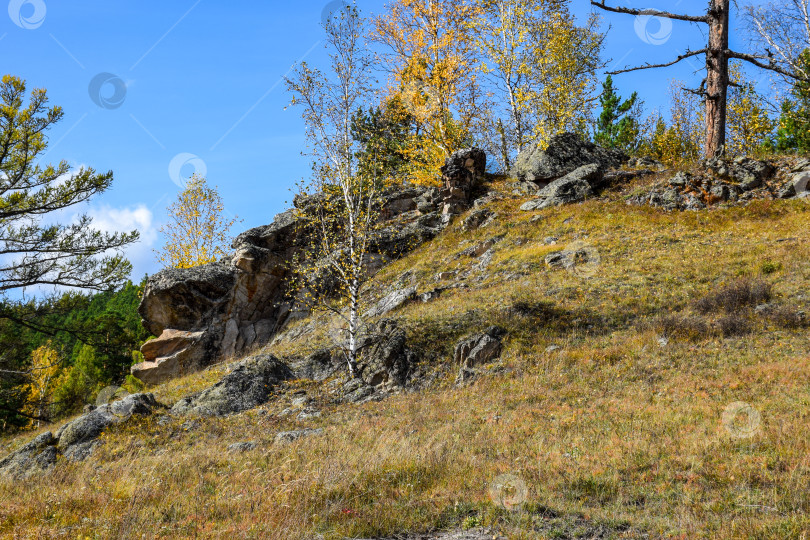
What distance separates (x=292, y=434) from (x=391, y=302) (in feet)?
37.0

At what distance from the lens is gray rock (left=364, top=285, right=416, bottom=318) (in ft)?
73.3

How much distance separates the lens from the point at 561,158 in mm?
31094

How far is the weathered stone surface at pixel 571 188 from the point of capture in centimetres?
2828

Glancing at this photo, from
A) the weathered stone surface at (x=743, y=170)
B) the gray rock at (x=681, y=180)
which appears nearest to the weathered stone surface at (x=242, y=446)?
the gray rock at (x=681, y=180)

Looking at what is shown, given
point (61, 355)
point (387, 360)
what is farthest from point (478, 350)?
point (61, 355)

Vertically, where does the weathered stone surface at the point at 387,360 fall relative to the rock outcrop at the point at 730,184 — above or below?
below

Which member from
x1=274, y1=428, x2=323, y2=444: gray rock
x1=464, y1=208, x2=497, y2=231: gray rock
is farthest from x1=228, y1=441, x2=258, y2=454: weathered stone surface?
x1=464, y1=208, x2=497, y2=231: gray rock

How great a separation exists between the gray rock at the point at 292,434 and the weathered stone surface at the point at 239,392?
4402 millimetres

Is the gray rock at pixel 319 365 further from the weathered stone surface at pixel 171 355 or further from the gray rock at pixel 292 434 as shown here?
the weathered stone surface at pixel 171 355

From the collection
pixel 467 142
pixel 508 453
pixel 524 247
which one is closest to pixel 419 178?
pixel 467 142

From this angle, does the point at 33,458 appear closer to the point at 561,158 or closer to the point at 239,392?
the point at 239,392

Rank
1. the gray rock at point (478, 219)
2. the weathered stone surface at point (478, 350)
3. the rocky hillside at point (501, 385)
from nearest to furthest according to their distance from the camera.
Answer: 1. the rocky hillside at point (501, 385)
2. the weathered stone surface at point (478, 350)
3. the gray rock at point (478, 219)

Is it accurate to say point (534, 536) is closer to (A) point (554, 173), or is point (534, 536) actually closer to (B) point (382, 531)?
(B) point (382, 531)

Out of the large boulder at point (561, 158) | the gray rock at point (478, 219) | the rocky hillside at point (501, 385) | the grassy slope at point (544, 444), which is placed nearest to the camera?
the grassy slope at point (544, 444)
